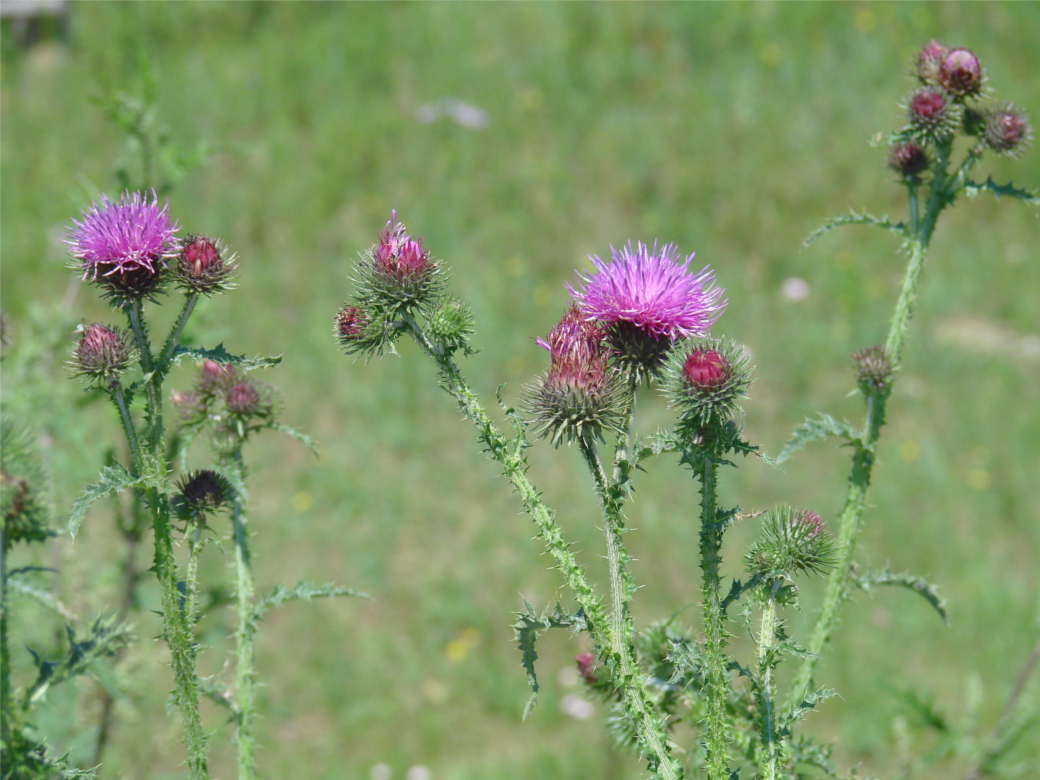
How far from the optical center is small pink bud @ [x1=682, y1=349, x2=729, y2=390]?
Answer: 5.75 ft

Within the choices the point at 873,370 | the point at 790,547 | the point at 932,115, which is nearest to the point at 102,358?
the point at 790,547

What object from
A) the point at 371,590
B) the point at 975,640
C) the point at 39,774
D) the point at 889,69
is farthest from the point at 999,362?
the point at 39,774

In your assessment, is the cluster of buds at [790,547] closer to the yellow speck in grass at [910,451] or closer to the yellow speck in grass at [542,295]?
the yellow speck in grass at [910,451]

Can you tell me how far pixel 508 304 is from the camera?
26.8 ft

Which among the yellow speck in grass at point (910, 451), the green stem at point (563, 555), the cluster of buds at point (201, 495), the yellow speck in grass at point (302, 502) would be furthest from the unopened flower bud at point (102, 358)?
the yellow speck in grass at point (910, 451)

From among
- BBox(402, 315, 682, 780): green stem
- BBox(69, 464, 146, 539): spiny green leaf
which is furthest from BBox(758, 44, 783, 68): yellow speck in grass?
BBox(69, 464, 146, 539): spiny green leaf

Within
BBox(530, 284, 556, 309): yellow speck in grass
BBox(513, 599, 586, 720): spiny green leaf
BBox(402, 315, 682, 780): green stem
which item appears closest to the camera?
BBox(402, 315, 682, 780): green stem

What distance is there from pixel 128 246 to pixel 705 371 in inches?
42.3

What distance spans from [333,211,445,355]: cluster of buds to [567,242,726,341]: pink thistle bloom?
0.29m

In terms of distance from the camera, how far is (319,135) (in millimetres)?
9406

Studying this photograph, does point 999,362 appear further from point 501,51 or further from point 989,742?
point 501,51

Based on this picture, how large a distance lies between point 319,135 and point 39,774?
845 centimetres

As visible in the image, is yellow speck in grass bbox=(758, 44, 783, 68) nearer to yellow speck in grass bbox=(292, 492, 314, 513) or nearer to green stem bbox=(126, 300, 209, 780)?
yellow speck in grass bbox=(292, 492, 314, 513)

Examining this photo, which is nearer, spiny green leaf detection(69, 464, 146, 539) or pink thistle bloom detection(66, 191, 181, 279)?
spiny green leaf detection(69, 464, 146, 539)
